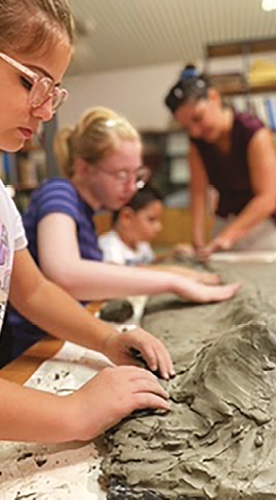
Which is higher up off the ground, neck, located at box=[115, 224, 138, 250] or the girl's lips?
the girl's lips

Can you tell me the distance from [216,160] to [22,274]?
1.18 meters

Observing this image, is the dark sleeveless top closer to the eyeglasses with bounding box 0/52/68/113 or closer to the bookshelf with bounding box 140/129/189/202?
the eyeglasses with bounding box 0/52/68/113

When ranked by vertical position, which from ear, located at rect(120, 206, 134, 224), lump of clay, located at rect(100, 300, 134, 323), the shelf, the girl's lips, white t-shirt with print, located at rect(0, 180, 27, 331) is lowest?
lump of clay, located at rect(100, 300, 134, 323)

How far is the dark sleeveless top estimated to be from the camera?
5.46 ft

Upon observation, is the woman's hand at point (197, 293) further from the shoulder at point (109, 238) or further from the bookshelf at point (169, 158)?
the bookshelf at point (169, 158)

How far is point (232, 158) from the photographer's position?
1.72 meters

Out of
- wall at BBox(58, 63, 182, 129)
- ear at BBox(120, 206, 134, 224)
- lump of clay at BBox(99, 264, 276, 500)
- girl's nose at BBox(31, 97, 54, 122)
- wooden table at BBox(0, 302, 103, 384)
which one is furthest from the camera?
wall at BBox(58, 63, 182, 129)

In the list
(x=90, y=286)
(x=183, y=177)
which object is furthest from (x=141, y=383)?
(x=183, y=177)

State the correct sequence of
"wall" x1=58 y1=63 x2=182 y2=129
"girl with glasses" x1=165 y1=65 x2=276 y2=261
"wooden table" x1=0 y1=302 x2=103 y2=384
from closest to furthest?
"wooden table" x1=0 y1=302 x2=103 y2=384 → "girl with glasses" x1=165 y1=65 x2=276 y2=261 → "wall" x1=58 y1=63 x2=182 y2=129

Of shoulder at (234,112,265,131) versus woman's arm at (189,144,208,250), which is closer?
shoulder at (234,112,265,131)

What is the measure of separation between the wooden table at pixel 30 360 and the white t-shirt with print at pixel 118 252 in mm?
704

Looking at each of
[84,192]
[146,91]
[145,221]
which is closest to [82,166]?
[84,192]

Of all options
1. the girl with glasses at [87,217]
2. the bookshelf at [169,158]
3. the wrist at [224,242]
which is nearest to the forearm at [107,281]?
the girl with glasses at [87,217]

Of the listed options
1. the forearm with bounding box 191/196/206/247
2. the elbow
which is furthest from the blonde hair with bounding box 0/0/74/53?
the forearm with bounding box 191/196/206/247
